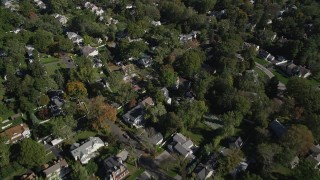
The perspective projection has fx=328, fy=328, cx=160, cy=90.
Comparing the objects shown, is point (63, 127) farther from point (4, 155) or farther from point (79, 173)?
point (79, 173)

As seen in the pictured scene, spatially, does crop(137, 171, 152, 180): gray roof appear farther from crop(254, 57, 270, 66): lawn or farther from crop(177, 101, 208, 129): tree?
crop(254, 57, 270, 66): lawn

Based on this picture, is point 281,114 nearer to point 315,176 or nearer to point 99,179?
point 315,176

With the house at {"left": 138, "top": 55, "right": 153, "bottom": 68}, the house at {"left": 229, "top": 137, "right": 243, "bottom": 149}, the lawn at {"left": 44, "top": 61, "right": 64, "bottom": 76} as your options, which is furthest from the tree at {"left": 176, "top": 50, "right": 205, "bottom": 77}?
the lawn at {"left": 44, "top": 61, "right": 64, "bottom": 76}

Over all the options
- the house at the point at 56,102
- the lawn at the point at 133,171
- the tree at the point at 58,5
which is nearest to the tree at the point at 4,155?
the house at the point at 56,102

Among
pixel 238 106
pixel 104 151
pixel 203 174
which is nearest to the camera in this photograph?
pixel 203 174

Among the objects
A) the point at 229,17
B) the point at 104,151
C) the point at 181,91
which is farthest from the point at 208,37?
the point at 104,151

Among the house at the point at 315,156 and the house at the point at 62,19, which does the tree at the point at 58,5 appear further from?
the house at the point at 315,156

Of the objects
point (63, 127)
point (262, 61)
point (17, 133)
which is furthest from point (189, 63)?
point (17, 133)
